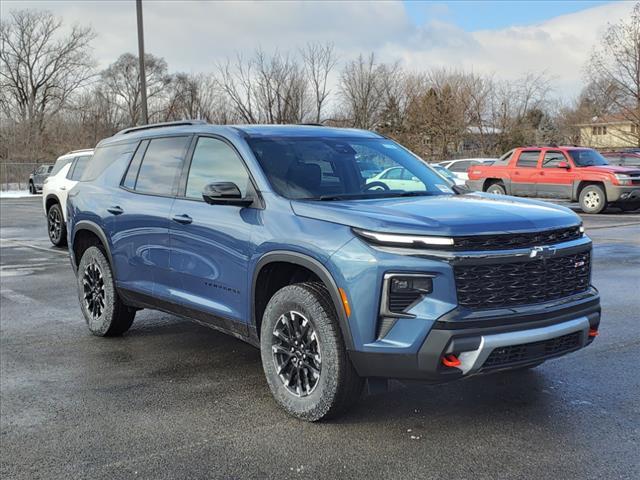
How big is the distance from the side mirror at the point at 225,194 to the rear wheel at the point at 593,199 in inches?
607

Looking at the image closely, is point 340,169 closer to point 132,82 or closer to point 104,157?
point 104,157

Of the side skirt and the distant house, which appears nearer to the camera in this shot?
the side skirt

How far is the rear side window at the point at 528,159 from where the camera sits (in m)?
19.1

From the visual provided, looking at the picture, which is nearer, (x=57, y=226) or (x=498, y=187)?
(x=57, y=226)

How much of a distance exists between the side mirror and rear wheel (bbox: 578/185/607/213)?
607 inches

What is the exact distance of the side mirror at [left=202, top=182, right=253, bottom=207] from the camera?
4.26 metres

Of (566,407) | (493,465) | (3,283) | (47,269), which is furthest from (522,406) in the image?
(47,269)

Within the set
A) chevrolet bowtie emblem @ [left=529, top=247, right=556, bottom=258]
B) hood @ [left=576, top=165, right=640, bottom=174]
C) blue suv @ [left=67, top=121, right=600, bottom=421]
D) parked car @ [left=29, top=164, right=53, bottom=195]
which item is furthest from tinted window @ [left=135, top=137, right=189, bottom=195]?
parked car @ [left=29, top=164, right=53, bottom=195]

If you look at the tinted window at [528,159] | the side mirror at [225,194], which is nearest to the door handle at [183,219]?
the side mirror at [225,194]

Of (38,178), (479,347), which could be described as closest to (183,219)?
(479,347)

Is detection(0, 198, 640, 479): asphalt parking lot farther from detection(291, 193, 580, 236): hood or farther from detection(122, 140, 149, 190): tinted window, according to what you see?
detection(122, 140, 149, 190): tinted window

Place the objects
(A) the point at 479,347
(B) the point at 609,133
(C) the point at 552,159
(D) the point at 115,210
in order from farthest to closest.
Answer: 1. (B) the point at 609,133
2. (C) the point at 552,159
3. (D) the point at 115,210
4. (A) the point at 479,347

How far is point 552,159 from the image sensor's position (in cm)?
1873

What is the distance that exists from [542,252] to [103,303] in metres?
4.09
